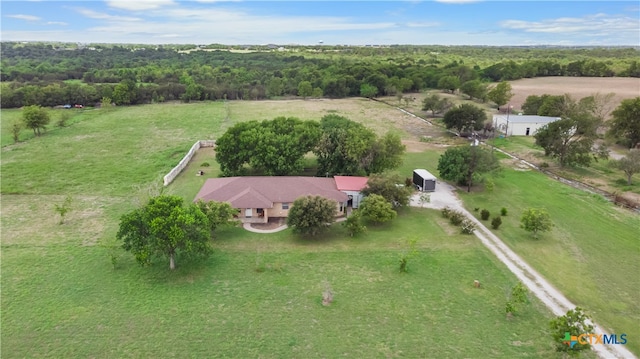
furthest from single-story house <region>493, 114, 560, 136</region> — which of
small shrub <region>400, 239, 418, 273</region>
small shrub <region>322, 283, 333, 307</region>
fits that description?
small shrub <region>322, 283, 333, 307</region>

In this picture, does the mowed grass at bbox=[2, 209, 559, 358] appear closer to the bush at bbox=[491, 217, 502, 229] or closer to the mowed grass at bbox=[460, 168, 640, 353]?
the mowed grass at bbox=[460, 168, 640, 353]

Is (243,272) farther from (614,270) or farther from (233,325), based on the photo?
(614,270)

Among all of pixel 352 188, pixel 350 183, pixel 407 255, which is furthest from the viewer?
pixel 350 183

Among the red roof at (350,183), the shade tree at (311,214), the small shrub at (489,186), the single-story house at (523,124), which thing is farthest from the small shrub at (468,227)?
the single-story house at (523,124)

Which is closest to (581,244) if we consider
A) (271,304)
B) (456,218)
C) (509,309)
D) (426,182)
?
(456,218)

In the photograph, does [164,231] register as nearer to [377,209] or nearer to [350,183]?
[377,209]

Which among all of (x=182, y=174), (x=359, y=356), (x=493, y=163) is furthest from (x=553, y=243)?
(x=182, y=174)
